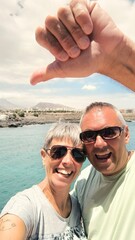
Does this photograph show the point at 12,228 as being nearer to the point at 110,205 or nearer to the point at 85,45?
the point at 110,205

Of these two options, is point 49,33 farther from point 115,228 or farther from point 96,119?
point 115,228

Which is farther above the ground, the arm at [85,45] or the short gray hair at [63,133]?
the arm at [85,45]

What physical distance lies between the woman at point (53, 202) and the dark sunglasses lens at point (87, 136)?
2.3 inches

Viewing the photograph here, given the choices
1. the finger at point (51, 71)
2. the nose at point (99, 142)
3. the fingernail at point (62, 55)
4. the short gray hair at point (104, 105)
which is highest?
the fingernail at point (62, 55)

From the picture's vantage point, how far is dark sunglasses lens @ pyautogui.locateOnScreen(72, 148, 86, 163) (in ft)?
8.16

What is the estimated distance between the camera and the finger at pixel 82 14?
5.05ft

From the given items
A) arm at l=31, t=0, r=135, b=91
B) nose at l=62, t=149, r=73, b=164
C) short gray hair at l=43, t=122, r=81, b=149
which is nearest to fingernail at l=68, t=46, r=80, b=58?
arm at l=31, t=0, r=135, b=91

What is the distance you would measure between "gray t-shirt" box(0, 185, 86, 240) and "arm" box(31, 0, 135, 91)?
2.95ft

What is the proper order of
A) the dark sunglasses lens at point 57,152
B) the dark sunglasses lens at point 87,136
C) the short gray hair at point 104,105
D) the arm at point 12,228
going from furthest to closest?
the short gray hair at point 104,105 < the dark sunglasses lens at point 87,136 < the dark sunglasses lens at point 57,152 < the arm at point 12,228

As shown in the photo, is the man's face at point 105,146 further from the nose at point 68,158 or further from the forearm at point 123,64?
the forearm at point 123,64

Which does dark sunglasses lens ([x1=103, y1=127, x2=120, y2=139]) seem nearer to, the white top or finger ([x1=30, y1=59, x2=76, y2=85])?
the white top

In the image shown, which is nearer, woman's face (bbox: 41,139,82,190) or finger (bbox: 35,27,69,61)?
finger (bbox: 35,27,69,61)

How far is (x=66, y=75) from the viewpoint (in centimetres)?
197

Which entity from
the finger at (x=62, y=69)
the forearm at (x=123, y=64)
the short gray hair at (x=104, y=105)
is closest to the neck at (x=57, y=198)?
the short gray hair at (x=104, y=105)
